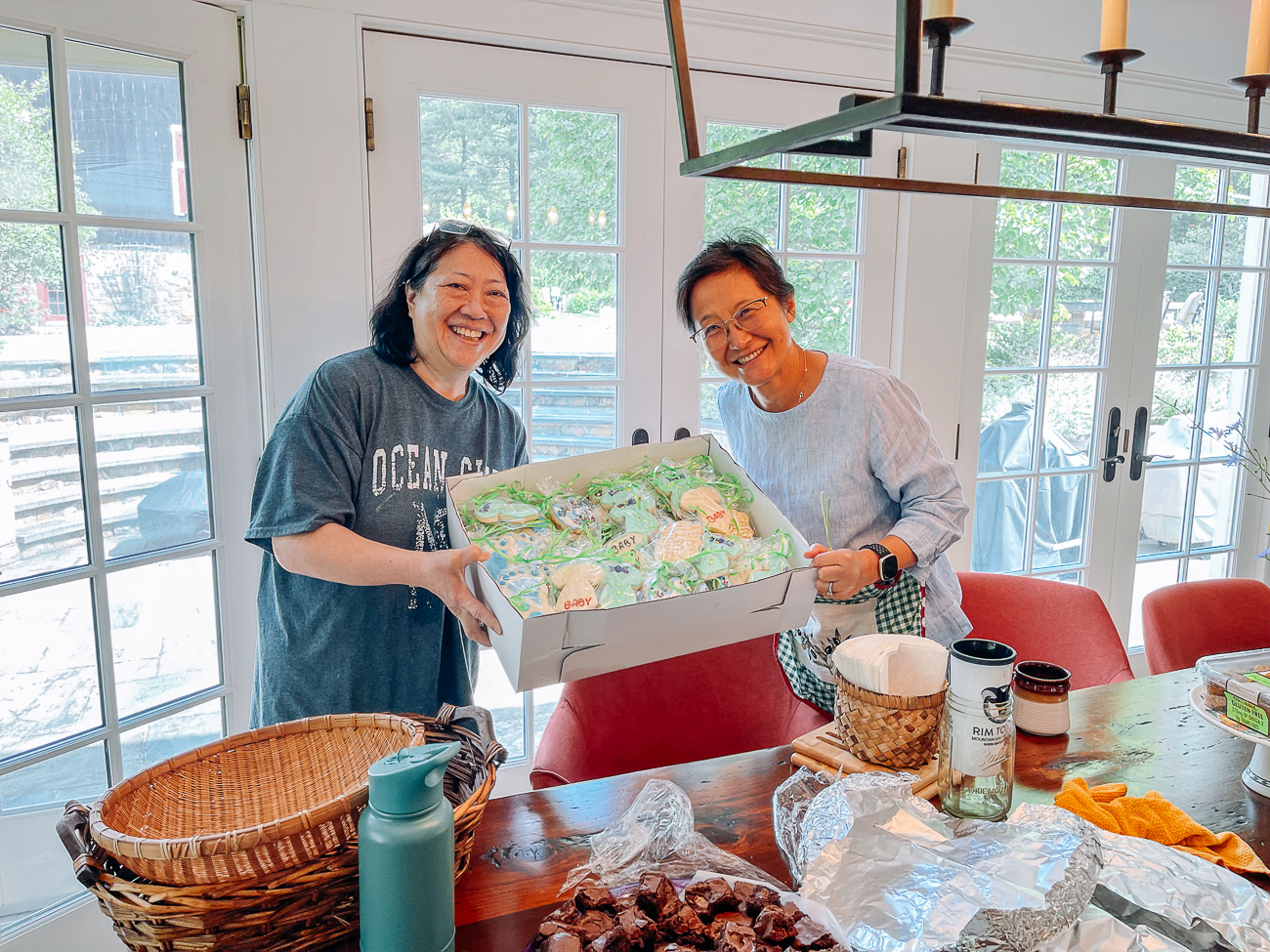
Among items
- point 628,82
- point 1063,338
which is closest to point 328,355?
point 628,82

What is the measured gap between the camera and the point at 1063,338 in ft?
10.8

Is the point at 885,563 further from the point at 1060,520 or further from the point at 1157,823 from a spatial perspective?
the point at 1060,520

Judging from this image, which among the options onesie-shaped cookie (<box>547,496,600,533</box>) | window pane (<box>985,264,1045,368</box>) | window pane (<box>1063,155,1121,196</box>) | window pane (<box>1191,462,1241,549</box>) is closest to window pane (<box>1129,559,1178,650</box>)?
window pane (<box>1191,462,1241,549</box>)

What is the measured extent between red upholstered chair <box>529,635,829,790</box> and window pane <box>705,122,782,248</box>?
4.66 feet

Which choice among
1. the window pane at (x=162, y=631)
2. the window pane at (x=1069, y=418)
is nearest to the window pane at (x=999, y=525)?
the window pane at (x=1069, y=418)

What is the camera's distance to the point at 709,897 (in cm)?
89

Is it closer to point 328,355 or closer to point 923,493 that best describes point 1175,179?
point 923,493

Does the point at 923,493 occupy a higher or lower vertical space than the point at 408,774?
higher

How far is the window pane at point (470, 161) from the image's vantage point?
2344 mm

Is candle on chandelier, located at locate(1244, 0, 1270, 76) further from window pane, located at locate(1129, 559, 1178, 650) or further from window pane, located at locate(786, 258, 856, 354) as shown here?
window pane, located at locate(1129, 559, 1178, 650)

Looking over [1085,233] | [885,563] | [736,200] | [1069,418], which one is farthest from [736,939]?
[1085,233]

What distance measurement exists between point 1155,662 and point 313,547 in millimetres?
1987

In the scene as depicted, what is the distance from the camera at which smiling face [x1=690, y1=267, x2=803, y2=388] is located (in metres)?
1.68

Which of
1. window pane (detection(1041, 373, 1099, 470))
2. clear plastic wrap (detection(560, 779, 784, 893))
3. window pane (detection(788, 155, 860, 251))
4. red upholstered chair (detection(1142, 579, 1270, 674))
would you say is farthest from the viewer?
window pane (detection(1041, 373, 1099, 470))
